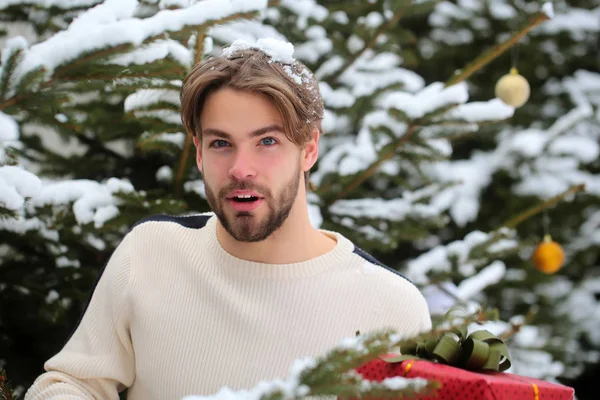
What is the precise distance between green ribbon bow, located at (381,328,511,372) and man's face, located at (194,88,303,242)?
38 cm

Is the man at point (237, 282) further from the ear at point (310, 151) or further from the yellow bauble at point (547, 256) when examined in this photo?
the yellow bauble at point (547, 256)

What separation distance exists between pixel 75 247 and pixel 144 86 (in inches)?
27.5

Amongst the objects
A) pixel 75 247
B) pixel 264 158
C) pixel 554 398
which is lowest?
pixel 75 247

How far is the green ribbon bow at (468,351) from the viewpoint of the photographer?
1.16 metres

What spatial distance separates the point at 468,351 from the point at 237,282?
49 centimetres

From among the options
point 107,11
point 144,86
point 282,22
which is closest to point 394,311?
point 144,86

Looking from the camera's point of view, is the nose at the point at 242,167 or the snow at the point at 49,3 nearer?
the nose at the point at 242,167

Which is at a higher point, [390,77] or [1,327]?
[390,77]

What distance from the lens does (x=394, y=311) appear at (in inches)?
59.3

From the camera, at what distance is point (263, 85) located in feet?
4.47

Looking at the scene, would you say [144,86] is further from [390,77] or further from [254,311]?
[390,77]

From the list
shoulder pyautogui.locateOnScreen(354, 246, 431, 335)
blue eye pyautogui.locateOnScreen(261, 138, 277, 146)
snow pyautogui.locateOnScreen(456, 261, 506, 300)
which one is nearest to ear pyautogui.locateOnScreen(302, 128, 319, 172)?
blue eye pyautogui.locateOnScreen(261, 138, 277, 146)

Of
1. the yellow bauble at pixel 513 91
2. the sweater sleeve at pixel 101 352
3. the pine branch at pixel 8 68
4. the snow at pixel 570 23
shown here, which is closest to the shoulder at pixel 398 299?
the sweater sleeve at pixel 101 352

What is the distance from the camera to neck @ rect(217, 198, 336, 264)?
1.48m
